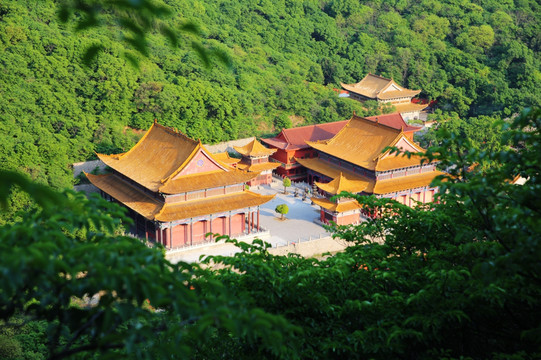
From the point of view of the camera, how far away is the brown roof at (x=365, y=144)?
31.8 meters

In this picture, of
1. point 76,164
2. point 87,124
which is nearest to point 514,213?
point 76,164

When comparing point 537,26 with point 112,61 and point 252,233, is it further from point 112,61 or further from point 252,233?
point 252,233

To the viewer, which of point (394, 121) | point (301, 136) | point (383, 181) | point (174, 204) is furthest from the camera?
point (394, 121)

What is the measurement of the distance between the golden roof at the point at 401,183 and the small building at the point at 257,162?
209 inches

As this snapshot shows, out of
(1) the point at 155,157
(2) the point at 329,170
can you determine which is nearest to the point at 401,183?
(2) the point at 329,170

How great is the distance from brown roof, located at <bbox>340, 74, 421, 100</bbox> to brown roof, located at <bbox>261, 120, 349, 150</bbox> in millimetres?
9987

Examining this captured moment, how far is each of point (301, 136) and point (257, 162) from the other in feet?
11.4

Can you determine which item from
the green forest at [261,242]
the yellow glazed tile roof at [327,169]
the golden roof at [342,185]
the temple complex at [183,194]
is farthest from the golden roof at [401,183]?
the temple complex at [183,194]

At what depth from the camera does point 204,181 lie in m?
27.2

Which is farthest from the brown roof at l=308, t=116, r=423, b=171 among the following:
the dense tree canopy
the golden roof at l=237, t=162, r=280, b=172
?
the dense tree canopy

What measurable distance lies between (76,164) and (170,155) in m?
6.91

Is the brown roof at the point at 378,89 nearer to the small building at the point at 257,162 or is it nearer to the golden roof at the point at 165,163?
the small building at the point at 257,162

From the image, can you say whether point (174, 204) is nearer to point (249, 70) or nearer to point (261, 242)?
point (261, 242)

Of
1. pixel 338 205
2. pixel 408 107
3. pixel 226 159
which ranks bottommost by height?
pixel 338 205
